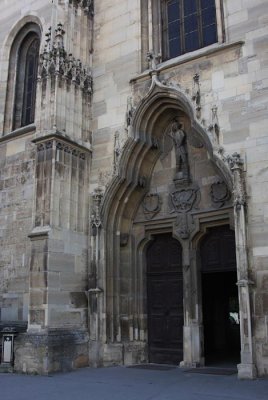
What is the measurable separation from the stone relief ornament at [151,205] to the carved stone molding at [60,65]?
343 cm

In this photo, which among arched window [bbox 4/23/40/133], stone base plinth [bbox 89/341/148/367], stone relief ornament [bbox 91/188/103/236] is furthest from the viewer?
arched window [bbox 4/23/40/133]

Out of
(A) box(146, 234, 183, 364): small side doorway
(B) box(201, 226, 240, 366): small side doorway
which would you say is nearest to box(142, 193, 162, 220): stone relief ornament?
(A) box(146, 234, 183, 364): small side doorway

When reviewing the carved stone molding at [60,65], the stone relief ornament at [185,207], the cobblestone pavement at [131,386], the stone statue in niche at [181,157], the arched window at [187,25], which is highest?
the arched window at [187,25]

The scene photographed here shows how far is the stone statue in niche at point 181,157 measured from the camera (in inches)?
485

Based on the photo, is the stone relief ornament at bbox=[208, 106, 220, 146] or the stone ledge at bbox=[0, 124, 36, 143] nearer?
the stone relief ornament at bbox=[208, 106, 220, 146]

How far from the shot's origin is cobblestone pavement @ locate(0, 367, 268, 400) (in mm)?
8203

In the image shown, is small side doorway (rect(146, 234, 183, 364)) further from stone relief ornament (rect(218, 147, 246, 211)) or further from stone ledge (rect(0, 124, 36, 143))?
stone ledge (rect(0, 124, 36, 143))

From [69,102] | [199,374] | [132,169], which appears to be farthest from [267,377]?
[69,102]

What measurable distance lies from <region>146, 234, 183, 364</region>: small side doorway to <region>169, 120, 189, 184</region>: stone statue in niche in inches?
62.8

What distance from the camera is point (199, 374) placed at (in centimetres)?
1039

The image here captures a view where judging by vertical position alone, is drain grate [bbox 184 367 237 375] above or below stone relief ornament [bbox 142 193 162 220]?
below

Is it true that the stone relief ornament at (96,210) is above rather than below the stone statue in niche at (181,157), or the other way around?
below

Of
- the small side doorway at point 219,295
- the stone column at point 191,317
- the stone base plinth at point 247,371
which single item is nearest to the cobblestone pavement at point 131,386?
the stone base plinth at point 247,371

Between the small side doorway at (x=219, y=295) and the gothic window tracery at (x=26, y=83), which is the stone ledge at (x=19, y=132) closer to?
the gothic window tracery at (x=26, y=83)
